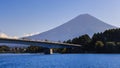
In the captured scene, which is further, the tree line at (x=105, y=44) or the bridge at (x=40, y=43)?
the tree line at (x=105, y=44)

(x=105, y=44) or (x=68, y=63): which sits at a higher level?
(x=105, y=44)

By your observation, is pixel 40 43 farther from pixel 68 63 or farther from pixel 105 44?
pixel 68 63

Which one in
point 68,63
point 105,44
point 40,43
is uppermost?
point 40,43

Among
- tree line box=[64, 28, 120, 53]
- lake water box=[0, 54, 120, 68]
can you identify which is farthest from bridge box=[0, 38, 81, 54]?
lake water box=[0, 54, 120, 68]

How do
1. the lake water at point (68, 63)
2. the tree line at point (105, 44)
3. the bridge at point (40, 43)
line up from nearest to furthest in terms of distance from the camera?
the lake water at point (68, 63) → the bridge at point (40, 43) → the tree line at point (105, 44)

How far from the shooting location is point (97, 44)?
122875 mm

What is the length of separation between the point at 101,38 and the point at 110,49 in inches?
650

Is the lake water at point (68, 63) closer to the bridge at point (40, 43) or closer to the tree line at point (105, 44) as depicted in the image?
the bridge at point (40, 43)

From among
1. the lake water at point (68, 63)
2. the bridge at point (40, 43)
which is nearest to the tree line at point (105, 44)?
the bridge at point (40, 43)

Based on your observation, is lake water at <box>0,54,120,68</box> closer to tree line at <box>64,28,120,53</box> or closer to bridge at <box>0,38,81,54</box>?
bridge at <box>0,38,81,54</box>

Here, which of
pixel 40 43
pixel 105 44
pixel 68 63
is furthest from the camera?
pixel 40 43

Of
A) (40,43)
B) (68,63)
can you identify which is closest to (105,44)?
(40,43)

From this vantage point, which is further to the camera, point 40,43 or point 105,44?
point 40,43

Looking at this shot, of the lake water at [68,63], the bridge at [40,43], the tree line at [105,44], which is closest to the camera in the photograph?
the lake water at [68,63]
